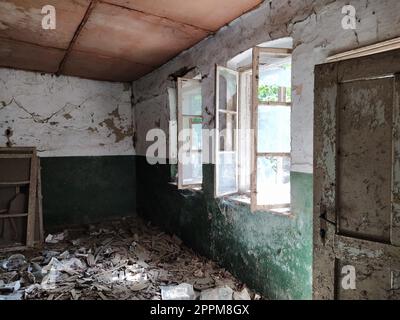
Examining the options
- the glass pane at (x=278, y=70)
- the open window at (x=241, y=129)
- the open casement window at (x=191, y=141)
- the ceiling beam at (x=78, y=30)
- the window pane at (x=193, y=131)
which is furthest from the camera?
the window pane at (x=193, y=131)

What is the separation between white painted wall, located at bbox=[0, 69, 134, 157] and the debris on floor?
1679mm

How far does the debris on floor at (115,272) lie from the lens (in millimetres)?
2691

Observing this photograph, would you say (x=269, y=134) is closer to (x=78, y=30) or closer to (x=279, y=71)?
(x=279, y=71)

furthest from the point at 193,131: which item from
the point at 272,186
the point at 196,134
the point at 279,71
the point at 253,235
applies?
the point at 253,235

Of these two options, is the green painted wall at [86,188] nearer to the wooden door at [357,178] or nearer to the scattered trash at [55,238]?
the scattered trash at [55,238]

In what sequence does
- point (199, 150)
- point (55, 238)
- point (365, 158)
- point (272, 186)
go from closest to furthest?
point (365, 158) → point (272, 186) → point (199, 150) → point (55, 238)

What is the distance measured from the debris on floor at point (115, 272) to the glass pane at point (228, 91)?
1823 mm

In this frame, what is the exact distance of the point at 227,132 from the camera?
10.6 feet

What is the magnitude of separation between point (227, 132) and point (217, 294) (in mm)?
1674

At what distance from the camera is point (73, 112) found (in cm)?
514

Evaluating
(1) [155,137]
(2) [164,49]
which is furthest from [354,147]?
(1) [155,137]

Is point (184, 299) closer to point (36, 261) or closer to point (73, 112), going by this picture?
point (36, 261)

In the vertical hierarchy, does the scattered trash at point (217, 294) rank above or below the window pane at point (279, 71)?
below

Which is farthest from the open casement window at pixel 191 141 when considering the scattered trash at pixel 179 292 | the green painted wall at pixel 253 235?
the scattered trash at pixel 179 292
